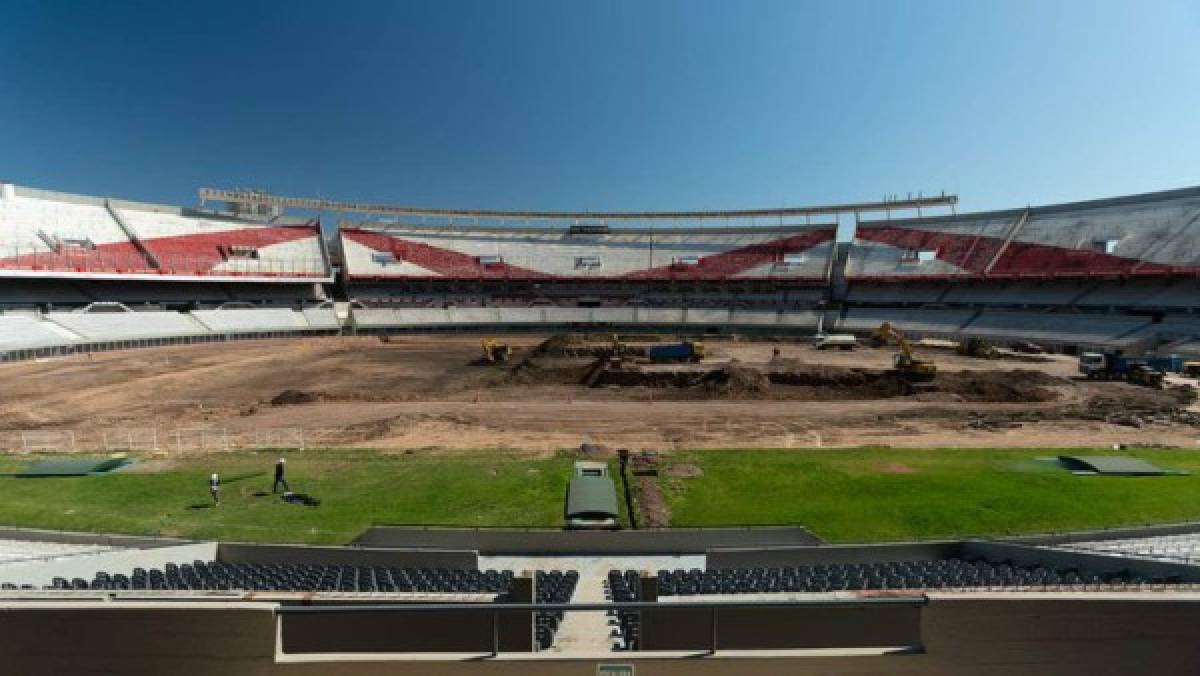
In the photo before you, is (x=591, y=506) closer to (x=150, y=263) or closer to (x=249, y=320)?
(x=249, y=320)

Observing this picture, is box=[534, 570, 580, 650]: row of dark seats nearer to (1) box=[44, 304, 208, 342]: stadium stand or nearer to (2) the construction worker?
(2) the construction worker

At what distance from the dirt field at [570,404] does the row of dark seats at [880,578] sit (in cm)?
1390

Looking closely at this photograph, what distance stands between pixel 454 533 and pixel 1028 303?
71.5 meters

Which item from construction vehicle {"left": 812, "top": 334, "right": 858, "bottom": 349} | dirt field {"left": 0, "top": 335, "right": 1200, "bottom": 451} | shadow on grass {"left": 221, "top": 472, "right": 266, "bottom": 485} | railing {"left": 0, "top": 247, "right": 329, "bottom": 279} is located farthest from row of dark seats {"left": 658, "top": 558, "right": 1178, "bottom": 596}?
railing {"left": 0, "top": 247, "right": 329, "bottom": 279}

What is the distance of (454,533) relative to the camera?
16438 millimetres

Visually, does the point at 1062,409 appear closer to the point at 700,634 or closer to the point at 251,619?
the point at 700,634

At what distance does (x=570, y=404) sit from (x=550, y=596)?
84.8ft

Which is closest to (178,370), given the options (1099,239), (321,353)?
(321,353)

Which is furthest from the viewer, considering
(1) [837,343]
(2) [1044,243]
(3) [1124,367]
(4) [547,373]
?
(2) [1044,243]

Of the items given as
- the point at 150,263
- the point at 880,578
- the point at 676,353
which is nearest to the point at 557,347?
the point at 676,353

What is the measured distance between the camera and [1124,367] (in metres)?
43.0

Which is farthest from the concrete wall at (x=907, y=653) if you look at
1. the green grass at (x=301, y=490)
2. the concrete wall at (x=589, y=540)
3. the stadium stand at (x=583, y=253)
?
the stadium stand at (x=583, y=253)

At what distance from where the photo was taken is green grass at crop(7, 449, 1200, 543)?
1744 centimetres

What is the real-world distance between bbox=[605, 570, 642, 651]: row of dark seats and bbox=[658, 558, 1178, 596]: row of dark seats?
2.14 feet
